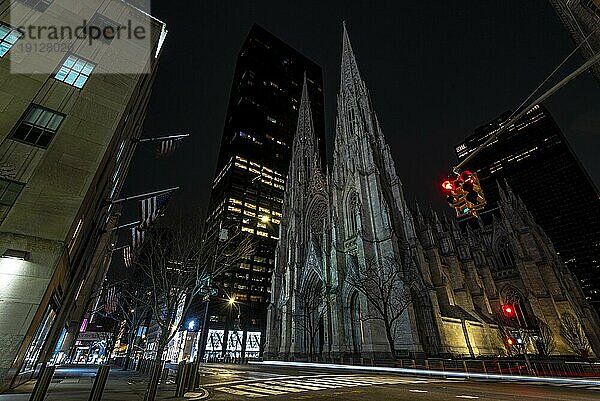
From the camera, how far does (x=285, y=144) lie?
99.4 meters

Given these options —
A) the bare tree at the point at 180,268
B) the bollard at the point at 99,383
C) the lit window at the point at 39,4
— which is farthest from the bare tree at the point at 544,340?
the lit window at the point at 39,4

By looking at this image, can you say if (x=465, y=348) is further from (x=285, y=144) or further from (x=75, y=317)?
(x=285, y=144)

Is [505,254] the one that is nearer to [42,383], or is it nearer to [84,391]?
[84,391]

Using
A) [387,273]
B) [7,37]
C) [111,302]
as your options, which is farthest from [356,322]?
[7,37]

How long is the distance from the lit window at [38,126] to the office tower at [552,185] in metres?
118

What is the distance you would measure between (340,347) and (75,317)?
26.5m

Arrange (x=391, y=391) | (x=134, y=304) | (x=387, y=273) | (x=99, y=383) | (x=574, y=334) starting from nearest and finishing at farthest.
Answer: (x=99, y=383)
(x=391, y=391)
(x=134, y=304)
(x=387, y=273)
(x=574, y=334)

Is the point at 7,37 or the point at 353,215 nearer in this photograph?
the point at 7,37

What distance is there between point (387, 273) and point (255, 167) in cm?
6944

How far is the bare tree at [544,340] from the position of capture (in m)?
32.8

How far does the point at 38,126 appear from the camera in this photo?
12891 mm

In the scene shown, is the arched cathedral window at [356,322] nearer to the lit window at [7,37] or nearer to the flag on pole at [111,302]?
the flag on pole at [111,302]

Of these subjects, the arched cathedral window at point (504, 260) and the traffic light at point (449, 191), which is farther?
the arched cathedral window at point (504, 260)

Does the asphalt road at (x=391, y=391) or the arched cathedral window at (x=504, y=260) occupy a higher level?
the arched cathedral window at (x=504, y=260)
